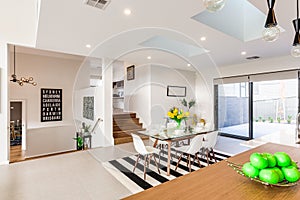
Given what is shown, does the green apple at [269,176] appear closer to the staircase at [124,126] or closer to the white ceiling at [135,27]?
the white ceiling at [135,27]

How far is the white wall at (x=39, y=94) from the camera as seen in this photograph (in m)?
5.78

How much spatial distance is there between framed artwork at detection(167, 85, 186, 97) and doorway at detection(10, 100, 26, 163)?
509cm

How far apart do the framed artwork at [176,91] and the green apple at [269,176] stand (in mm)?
5549

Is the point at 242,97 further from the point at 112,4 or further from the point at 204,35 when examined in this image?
the point at 112,4

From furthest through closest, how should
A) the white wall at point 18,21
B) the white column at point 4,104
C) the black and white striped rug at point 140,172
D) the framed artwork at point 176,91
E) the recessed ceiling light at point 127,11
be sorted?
the framed artwork at point 176,91
the white column at point 4,104
the white wall at point 18,21
the black and white striped rug at point 140,172
the recessed ceiling light at point 127,11

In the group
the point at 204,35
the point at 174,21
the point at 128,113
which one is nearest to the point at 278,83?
the point at 204,35

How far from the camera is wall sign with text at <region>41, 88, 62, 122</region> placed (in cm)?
612

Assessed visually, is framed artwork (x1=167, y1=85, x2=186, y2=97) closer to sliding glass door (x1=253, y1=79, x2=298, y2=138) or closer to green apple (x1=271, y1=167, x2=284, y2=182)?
sliding glass door (x1=253, y1=79, x2=298, y2=138)

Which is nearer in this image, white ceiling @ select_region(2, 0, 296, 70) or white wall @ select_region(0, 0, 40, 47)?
white ceiling @ select_region(2, 0, 296, 70)

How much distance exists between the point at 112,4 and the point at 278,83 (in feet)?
17.3

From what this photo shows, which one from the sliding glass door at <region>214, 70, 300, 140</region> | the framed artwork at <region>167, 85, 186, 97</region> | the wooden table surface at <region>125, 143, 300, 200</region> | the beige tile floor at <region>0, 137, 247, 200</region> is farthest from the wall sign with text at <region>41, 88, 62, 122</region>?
the wooden table surface at <region>125, 143, 300, 200</region>

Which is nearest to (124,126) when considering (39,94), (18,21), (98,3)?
(39,94)

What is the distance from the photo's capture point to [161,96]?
6.25m

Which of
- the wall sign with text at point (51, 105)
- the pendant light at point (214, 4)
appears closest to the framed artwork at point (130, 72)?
the wall sign with text at point (51, 105)
